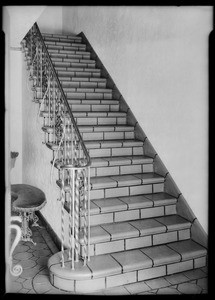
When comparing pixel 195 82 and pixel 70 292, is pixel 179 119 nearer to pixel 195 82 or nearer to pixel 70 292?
pixel 195 82

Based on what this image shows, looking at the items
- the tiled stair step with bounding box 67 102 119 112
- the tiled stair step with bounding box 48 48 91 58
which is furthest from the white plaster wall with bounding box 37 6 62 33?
the tiled stair step with bounding box 67 102 119 112

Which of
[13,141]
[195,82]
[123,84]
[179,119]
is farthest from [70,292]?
[13,141]

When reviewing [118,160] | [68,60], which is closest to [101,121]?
[118,160]

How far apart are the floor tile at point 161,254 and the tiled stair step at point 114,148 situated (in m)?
1.75

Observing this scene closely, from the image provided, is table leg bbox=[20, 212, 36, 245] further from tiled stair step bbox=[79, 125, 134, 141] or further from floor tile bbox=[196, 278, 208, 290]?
floor tile bbox=[196, 278, 208, 290]

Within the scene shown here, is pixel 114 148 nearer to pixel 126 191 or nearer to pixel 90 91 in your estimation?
pixel 126 191

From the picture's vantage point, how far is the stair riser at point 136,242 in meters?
3.67

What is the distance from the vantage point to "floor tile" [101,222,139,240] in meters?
3.73

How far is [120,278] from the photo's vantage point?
3414 millimetres

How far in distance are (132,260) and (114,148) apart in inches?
80.2

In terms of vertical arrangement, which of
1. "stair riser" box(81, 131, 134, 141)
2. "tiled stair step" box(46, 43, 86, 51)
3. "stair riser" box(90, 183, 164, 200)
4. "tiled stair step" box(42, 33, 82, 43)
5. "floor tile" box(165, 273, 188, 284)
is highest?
"tiled stair step" box(42, 33, 82, 43)

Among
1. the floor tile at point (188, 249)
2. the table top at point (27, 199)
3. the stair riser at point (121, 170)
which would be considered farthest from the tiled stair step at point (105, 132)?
the floor tile at point (188, 249)

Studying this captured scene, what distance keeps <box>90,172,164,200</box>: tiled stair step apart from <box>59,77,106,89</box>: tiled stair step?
103 inches

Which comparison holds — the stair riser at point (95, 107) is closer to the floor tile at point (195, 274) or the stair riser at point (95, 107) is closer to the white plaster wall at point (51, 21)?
A: the floor tile at point (195, 274)
